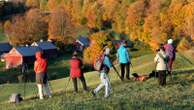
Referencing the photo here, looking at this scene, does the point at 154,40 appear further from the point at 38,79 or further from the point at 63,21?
the point at 38,79

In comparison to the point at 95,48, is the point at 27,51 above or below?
below

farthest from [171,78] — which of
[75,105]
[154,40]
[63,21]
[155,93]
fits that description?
[63,21]

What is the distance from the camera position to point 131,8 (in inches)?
6078

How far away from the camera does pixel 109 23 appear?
A: 6885 inches

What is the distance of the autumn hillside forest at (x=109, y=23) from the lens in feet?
418

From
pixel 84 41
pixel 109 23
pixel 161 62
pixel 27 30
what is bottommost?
pixel 84 41

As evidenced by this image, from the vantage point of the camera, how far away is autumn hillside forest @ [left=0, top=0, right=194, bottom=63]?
418 ft

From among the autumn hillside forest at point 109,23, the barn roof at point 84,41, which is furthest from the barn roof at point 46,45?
the barn roof at point 84,41

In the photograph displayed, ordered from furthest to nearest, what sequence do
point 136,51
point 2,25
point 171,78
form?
1. point 2,25
2. point 136,51
3. point 171,78

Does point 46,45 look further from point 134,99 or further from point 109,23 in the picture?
point 134,99

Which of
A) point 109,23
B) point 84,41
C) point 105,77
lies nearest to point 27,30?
point 84,41

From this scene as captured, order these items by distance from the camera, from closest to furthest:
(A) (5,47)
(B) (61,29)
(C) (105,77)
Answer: (C) (105,77)
(A) (5,47)
(B) (61,29)

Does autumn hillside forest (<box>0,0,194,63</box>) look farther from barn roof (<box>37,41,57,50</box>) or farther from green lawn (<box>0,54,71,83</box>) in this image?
green lawn (<box>0,54,71,83</box>)

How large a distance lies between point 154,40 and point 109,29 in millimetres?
45026
